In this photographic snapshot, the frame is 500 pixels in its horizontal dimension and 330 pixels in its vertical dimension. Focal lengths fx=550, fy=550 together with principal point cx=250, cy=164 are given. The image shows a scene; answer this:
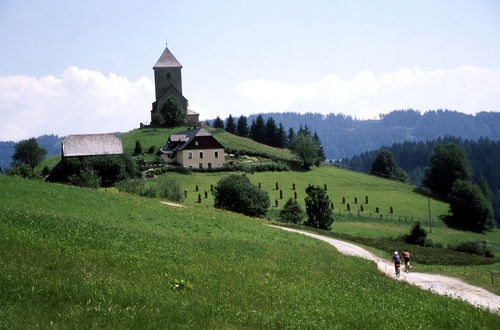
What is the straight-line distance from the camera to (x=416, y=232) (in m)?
57.6

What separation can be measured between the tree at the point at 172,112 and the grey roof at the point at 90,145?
108 feet

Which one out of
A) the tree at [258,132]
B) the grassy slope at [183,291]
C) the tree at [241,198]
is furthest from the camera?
the tree at [258,132]

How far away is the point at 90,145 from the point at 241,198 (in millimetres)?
39846

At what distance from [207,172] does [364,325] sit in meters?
78.5

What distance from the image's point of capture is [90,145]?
89.9m

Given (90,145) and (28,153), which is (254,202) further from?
(28,153)

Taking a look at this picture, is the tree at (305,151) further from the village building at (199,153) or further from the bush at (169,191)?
the bush at (169,191)

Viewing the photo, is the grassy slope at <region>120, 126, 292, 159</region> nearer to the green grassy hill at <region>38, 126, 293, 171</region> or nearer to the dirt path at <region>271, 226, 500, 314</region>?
the green grassy hill at <region>38, 126, 293, 171</region>

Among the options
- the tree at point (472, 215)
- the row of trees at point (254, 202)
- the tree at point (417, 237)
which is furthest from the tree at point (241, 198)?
the tree at point (472, 215)

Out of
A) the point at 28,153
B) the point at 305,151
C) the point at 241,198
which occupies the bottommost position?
the point at 241,198

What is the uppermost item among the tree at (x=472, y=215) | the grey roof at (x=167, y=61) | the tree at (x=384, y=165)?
the grey roof at (x=167, y=61)

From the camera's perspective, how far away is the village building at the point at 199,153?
9519 cm

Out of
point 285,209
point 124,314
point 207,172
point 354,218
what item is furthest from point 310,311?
point 207,172

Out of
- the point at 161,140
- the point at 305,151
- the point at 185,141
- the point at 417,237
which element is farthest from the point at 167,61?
the point at 417,237
